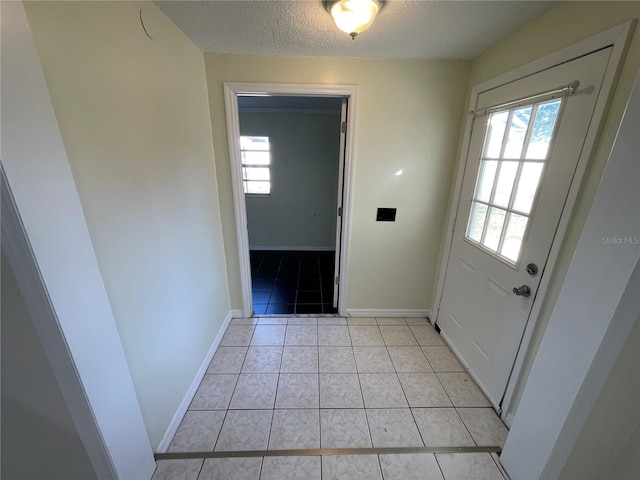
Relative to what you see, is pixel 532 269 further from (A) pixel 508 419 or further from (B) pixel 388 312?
(B) pixel 388 312

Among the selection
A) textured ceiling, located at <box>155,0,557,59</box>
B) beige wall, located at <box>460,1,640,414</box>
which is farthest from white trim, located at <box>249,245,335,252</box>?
beige wall, located at <box>460,1,640,414</box>

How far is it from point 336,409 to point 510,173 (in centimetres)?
182

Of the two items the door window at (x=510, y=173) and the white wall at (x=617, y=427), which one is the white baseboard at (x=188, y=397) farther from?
the door window at (x=510, y=173)

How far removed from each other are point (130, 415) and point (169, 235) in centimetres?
84

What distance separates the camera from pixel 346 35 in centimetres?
154

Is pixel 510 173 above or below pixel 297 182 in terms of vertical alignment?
above

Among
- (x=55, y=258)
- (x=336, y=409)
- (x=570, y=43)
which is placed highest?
(x=570, y=43)

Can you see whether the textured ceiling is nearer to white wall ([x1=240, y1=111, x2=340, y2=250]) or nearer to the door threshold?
white wall ([x1=240, y1=111, x2=340, y2=250])

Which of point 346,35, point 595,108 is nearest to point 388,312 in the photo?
point 595,108

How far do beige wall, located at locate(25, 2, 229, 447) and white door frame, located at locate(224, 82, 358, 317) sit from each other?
197mm

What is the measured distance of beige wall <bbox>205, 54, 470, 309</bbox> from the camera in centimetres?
188

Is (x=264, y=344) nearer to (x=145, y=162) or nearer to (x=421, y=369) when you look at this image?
(x=421, y=369)

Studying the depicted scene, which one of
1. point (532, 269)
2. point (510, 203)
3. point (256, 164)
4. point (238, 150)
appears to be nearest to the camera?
point (532, 269)

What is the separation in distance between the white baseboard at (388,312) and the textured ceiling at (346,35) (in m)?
2.18
